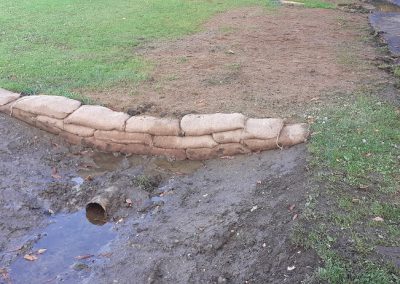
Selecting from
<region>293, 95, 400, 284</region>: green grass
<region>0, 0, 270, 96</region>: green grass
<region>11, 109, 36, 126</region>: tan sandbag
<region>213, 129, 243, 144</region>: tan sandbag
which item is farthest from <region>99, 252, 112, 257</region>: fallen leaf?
<region>0, 0, 270, 96</region>: green grass

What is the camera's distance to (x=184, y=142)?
231 inches

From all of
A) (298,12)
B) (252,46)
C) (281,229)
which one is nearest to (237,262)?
(281,229)

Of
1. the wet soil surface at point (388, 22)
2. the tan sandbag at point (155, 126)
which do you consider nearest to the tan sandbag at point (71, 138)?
the tan sandbag at point (155, 126)

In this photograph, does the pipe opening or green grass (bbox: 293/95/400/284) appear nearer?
green grass (bbox: 293/95/400/284)

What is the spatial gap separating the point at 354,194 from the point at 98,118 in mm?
3126

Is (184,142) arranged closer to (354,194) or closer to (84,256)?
(84,256)

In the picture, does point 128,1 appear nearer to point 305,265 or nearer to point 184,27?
point 184,27

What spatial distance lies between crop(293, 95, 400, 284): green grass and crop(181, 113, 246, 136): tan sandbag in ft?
2.95

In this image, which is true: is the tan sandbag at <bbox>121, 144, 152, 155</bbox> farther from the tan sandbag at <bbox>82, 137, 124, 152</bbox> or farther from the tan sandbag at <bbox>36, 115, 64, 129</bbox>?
→ the tan sandbag at <bbox>36, 115, 64, 129</bbox>

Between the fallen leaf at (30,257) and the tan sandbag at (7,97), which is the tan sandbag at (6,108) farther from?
the fallen leaf at (30,257)

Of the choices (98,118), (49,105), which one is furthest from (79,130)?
(49,105)

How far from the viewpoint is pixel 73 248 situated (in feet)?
15.2

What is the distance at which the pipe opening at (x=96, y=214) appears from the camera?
5.02m

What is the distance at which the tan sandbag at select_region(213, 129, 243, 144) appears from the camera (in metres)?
5.73
